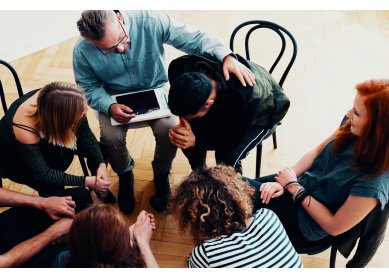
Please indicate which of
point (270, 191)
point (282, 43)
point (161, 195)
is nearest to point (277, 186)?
point (270, 191)

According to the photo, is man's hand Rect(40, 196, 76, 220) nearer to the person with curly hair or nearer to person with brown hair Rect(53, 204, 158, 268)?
person with brown hair Rect(53, 204, 158, 268)

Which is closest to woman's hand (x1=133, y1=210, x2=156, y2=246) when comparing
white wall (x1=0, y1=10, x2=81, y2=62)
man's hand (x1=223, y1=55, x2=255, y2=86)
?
man's hand (x1=223, y1=55, x2=255, y2=86)

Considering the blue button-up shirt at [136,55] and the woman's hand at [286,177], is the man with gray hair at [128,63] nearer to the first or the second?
the blue button-up shirt at [136,55]

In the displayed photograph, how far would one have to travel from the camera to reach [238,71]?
5.82 feet

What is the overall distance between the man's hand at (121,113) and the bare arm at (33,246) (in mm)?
539

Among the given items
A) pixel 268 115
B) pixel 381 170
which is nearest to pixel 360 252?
pixel 381 170

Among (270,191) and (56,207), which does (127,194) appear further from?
(270,191)

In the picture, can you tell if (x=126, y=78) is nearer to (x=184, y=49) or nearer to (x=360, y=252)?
(x=184, y=49)

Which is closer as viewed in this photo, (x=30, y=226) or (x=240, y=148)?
(x=30, y=226)

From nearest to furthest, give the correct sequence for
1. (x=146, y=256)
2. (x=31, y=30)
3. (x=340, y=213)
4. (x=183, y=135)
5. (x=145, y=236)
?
1. (x=340, y=213)
2. (x=146, y=256)
3. (x=145, y=236)
4. (x=183, y=135)
5. (x=31, y=30)

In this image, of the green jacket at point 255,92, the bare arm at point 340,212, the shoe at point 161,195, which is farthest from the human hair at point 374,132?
the shoe at point 161,195

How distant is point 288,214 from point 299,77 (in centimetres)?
157

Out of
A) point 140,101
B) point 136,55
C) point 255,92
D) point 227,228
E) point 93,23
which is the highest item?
point 93,23

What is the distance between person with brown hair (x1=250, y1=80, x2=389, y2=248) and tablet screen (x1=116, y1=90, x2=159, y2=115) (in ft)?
2.15
